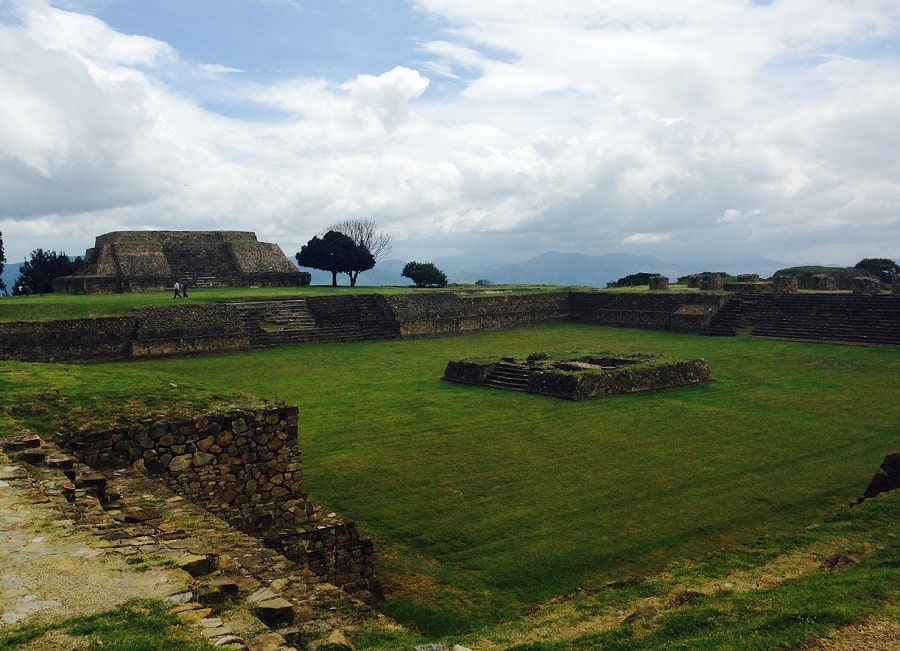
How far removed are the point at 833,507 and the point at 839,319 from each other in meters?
22.6

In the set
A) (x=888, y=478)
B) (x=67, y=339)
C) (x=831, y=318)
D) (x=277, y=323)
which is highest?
(x=277, y=323)

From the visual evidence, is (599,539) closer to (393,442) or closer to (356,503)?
(356,503)

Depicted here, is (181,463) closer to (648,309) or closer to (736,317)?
(736,317)

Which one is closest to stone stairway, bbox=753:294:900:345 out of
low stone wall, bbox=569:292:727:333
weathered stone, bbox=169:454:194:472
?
low stone wall, bbox=569:292:727:333

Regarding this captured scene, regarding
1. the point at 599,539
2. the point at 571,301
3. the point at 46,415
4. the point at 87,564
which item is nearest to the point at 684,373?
the point at 599,539

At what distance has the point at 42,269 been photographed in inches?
1822

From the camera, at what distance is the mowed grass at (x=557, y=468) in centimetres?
→ 852

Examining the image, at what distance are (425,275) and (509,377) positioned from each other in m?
30.3

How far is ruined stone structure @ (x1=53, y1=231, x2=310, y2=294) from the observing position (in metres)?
37.4

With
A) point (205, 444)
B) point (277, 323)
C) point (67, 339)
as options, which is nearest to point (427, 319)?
point (277, 323)

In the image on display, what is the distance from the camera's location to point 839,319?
98.9 ft

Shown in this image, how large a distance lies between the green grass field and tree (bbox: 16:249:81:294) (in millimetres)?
29440

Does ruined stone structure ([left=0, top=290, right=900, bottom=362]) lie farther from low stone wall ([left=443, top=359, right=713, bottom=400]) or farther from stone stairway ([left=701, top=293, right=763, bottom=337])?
low stone wall ([left=443, top=359, right=713, bottom=400])

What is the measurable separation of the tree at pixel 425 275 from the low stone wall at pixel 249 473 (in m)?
40.9
